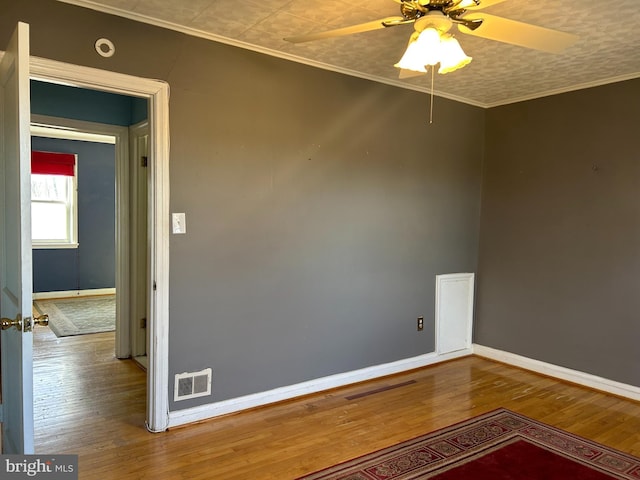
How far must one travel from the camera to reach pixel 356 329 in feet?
11.7

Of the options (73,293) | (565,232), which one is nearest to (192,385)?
(565,232)

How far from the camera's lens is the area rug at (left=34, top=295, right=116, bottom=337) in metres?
5.08

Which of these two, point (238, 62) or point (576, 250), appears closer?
point (238, 62)

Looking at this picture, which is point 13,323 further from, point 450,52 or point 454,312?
point 454,312

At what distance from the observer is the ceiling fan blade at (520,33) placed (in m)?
1.82

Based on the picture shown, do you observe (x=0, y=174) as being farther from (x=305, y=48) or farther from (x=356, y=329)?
(x=356, y=329)

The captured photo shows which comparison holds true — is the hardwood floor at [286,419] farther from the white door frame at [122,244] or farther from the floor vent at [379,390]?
the white door frame at [122,244]

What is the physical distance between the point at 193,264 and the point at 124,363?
1.78 meters

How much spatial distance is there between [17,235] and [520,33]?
2.13m

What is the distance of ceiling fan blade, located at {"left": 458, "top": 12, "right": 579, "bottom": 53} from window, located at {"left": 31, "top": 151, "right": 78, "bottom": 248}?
21.9 ft

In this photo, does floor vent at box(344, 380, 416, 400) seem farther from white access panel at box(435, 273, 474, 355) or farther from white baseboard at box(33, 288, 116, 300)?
white baseboard at box(33, 288, 116, 300)

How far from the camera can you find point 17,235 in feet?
5.35

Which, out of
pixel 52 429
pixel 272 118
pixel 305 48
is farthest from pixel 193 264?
pixel 305 48

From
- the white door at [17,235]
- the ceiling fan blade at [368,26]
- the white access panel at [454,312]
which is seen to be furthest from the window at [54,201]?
the ceiling fan blade at [368,26]
